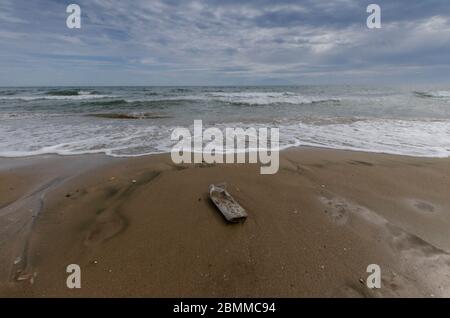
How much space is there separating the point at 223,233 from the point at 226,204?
0.52m

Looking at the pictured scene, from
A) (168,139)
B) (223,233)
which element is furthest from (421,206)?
(168,139)

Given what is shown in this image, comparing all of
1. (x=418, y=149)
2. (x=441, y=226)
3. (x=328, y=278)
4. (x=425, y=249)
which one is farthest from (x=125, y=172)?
(x=418, y=149)

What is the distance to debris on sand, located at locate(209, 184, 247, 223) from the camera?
2838mm

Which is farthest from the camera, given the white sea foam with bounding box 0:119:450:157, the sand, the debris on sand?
the white sea foam with bounding box 0:119:450:157

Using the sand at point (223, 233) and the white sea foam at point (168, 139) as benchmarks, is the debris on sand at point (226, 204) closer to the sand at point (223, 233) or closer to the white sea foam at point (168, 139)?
the sand at point (223, 233)

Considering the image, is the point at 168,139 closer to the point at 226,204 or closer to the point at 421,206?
the point at 226,204
